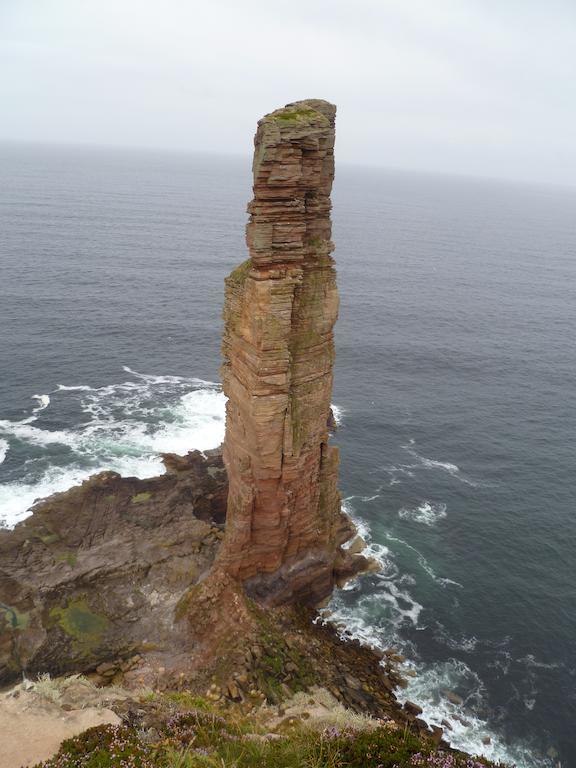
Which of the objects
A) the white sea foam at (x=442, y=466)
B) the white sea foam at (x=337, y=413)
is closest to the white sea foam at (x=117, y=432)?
the white sea foam at (x=337, y=413)

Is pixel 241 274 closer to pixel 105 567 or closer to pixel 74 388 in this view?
pixel 105 567

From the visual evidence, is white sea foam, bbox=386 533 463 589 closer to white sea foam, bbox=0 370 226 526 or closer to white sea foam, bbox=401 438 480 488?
white sea foam, bbox=401 438 480 488

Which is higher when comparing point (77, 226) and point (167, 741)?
point (77, 226)

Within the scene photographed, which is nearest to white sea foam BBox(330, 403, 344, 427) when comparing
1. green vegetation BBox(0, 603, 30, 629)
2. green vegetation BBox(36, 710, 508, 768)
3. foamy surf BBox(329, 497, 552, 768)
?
foamy surf BBox(329, 497, 552, 768)

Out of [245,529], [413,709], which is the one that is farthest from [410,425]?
[413,709]

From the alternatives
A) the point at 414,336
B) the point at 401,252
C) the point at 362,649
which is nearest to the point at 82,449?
the point at 362,649

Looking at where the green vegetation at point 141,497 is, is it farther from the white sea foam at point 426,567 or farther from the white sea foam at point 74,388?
the white sea foam at point 74,388

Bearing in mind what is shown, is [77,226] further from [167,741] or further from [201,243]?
[167,741]
